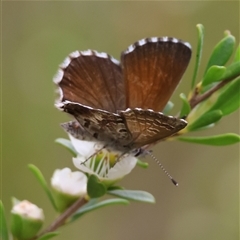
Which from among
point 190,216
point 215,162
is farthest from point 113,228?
point 215,162

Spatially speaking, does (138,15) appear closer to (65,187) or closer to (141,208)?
(141,208)

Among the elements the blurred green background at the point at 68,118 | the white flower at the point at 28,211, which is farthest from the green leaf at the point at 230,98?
the blurred green background at the point at 68,118

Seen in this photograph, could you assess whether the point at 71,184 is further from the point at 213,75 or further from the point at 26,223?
the point at 213,75

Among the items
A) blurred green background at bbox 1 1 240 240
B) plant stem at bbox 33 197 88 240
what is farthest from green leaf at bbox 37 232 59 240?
blurred green background at bbox 1 1 240 240

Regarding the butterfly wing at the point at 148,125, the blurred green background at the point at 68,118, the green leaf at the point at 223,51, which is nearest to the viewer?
the butterfly wing at the point at 148,125

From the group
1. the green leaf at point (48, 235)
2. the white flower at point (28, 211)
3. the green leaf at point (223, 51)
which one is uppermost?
the green leaf at point (223, 51)

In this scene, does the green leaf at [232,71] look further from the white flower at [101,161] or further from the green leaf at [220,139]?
the white flower at [101,161]

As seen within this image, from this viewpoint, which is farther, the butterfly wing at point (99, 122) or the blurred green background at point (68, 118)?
the blurred green background at point (68, 118)
